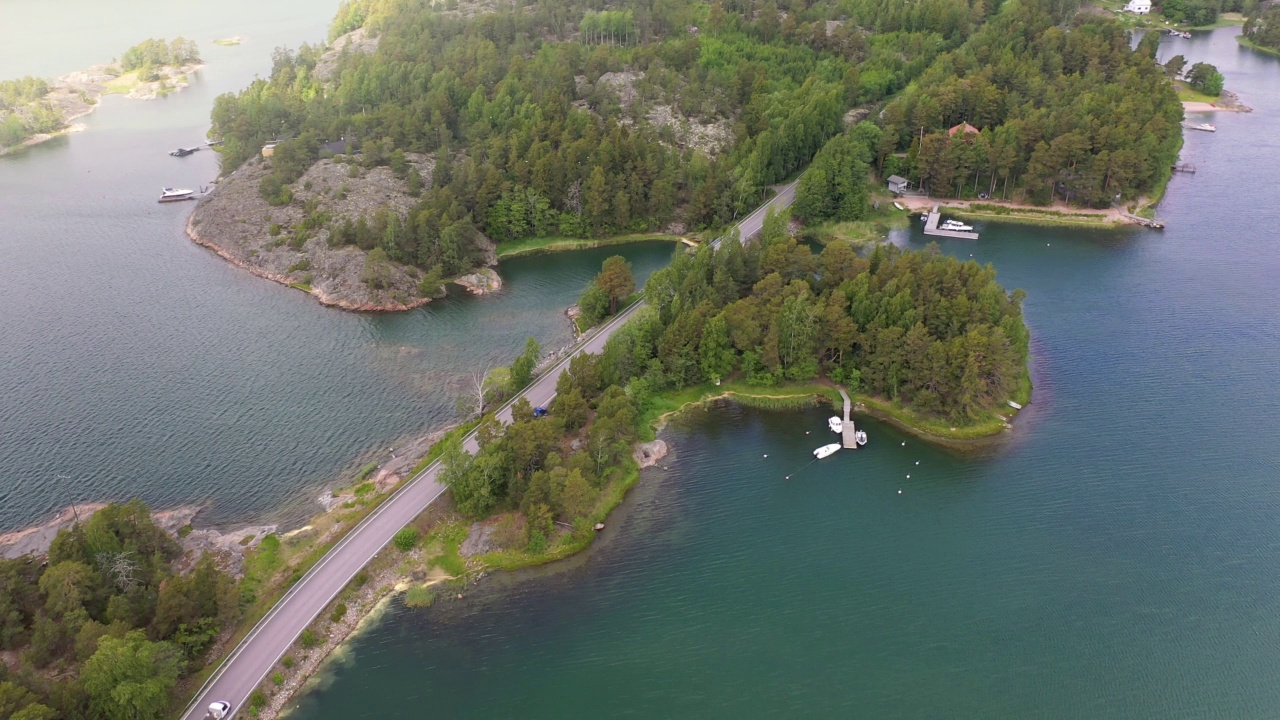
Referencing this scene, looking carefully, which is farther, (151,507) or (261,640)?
(151,507)

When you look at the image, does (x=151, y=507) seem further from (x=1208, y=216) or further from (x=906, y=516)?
(x=1208, y=216)

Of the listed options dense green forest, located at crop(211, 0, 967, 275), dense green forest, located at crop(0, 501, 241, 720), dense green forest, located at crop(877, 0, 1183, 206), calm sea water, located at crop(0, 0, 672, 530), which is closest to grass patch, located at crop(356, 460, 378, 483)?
calm sea water, located at crop(0, 0, 672, 530)

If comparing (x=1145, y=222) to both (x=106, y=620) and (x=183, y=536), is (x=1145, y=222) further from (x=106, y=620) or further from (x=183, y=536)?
(x=106, y=620)

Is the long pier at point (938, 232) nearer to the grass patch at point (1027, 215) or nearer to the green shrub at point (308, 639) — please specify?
the grass patch at point (1027, 215)

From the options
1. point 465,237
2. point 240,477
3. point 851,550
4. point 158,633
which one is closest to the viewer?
point 158,633

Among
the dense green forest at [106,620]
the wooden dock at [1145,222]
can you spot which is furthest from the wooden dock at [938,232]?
the dense green forest at [106,620]

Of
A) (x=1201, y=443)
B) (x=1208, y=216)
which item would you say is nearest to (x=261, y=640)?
(x=1201, y=443)
